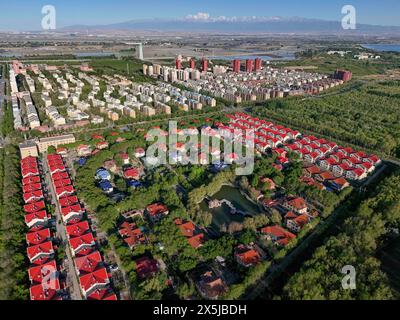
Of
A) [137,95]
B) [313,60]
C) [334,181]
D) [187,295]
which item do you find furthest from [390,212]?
[313,60]

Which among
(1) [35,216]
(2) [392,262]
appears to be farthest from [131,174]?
(2) [392,262]

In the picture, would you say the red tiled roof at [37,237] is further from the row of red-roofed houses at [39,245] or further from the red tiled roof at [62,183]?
the red tiled roof at [62,183]

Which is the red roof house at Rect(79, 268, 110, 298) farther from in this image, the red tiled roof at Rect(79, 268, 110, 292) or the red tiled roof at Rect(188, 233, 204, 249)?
the red tiled roof at Rect(188, 233, 204, 249)

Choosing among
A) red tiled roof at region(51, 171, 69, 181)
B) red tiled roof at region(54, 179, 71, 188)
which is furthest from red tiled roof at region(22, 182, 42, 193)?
red tiled roof at region(51, 171, 69, 181)

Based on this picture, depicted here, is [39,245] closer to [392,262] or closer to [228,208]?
[228,208]

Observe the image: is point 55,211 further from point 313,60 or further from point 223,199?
point 313,60

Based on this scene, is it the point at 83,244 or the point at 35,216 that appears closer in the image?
the point at 83,244

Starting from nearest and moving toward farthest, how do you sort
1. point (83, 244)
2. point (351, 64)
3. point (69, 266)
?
point (69, 266) < point (83, 244) < point (351, 64)

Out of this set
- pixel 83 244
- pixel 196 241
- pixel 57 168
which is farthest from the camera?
pixel 57 168
